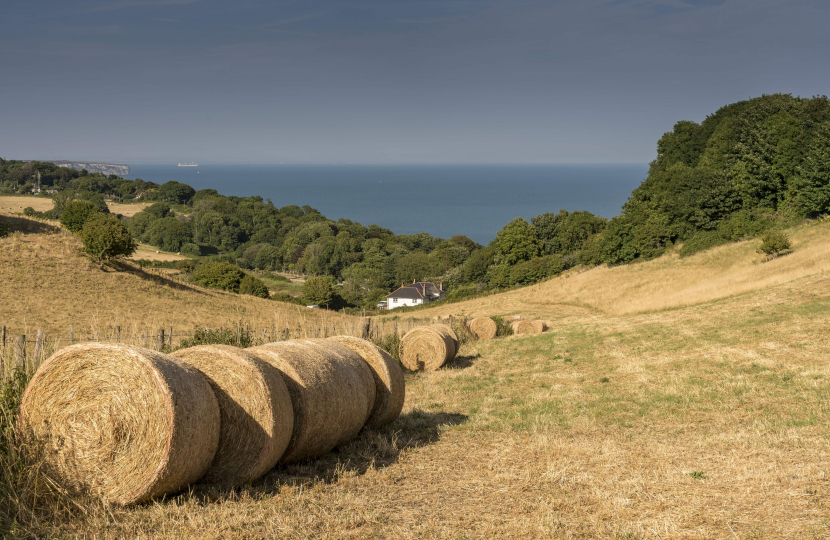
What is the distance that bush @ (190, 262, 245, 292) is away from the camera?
75.9 metres

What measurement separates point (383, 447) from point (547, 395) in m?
6.81

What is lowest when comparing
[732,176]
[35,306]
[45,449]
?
[35,306]

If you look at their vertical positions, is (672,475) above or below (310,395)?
below

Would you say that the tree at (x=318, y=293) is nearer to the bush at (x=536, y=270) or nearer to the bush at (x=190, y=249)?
the bush at (x=536, y=270)

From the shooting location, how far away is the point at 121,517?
5754mm

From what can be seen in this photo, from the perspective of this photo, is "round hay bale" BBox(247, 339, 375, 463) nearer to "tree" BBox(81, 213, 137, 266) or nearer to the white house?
"tree" BBox(81, 213, 137, 266)

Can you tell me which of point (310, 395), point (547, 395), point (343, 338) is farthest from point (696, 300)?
point (310, 395)

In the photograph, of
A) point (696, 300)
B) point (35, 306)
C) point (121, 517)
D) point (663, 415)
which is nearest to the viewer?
point (121, 517)

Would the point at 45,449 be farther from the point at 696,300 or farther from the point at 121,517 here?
the point at 696,300

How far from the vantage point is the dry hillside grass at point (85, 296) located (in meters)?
39.5

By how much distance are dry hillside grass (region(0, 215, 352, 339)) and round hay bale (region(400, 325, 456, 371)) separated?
18829 mm

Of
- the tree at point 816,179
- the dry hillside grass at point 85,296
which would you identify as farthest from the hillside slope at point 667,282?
the dry hillside grass at point 85,296

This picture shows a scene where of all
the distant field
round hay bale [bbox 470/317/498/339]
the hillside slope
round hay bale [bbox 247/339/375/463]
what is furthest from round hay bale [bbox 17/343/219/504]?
the distant field

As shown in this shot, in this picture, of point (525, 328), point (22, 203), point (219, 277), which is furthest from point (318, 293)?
point (22, 203)
